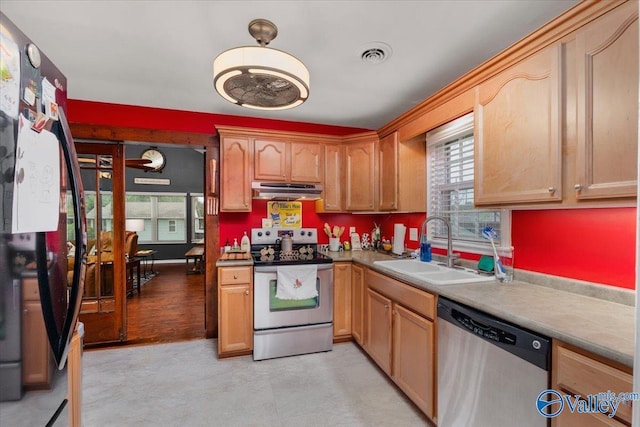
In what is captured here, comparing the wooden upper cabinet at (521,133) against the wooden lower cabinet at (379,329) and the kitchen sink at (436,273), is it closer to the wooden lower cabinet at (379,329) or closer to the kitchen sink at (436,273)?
the kitchen sink at (436,273)

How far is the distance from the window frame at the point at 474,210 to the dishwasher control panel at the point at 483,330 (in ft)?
2.52

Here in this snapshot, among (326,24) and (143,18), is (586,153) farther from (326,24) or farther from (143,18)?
(143,18)

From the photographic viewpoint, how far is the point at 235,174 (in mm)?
3004

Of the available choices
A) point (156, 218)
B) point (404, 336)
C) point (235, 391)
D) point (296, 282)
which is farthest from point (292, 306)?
point (156, 218)

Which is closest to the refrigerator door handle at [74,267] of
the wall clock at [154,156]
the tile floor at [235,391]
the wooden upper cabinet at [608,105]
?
the tile floor at [235,391]

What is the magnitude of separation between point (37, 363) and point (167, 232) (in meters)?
8.06

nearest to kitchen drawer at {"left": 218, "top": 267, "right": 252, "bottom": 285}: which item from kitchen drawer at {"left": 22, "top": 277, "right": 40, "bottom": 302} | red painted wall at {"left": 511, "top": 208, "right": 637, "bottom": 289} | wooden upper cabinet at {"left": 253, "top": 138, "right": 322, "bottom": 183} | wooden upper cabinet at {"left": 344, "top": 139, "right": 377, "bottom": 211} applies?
wooden upper cabinet at {"left": 253, "top": 138, "right": 322, "bottom": 183}

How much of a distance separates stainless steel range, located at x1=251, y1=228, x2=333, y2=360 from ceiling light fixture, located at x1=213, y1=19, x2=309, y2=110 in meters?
1.49

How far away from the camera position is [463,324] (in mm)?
1518

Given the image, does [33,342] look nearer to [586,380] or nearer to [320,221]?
[586,380]

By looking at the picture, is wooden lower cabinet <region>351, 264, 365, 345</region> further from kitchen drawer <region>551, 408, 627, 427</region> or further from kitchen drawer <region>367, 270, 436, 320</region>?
kitchen drawer <region>551, 408, 627, 427</region>

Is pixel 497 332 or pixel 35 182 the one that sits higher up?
pixel 35 182

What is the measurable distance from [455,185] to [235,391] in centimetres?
252

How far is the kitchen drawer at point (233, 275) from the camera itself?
2.63 meters
